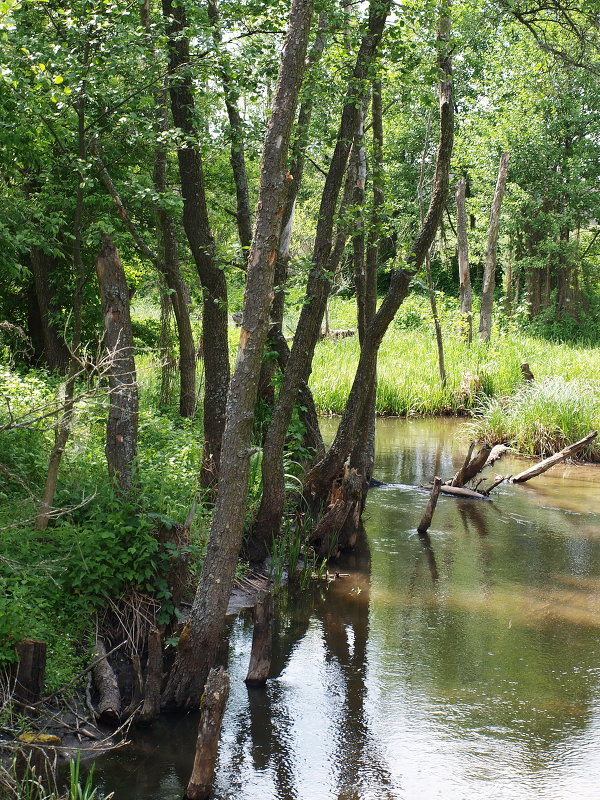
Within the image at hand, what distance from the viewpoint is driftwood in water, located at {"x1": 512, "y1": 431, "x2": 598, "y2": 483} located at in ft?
41.6

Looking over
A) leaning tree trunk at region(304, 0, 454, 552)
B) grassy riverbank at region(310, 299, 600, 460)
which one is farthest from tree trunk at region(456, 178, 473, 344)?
leaning tree trunk at region(304, 0, 454, 552)

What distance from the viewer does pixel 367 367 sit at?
9.54 meters

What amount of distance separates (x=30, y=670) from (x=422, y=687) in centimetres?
298

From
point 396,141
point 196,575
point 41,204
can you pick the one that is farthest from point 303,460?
point 396,141

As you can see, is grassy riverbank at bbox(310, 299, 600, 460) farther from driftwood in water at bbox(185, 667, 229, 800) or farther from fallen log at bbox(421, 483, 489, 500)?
driftwood in water at bbox(185, 667, 229, 800)

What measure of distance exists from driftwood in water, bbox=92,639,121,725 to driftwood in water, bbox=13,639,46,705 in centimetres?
38

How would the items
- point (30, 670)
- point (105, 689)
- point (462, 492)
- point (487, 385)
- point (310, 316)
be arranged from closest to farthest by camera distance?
point (30, 670), point (105, 689), point (310, 316), point (462, 492), point (487, 385)

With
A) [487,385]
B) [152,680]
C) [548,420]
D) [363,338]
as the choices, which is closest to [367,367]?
[363,338]

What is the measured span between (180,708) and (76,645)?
33.1 inches

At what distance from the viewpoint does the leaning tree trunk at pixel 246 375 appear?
214 inches

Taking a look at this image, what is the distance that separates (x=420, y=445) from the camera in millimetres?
16672

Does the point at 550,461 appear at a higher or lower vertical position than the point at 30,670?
higher

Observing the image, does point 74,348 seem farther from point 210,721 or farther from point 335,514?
point 335,514

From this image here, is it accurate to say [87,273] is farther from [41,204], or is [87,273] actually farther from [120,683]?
[120,683]
